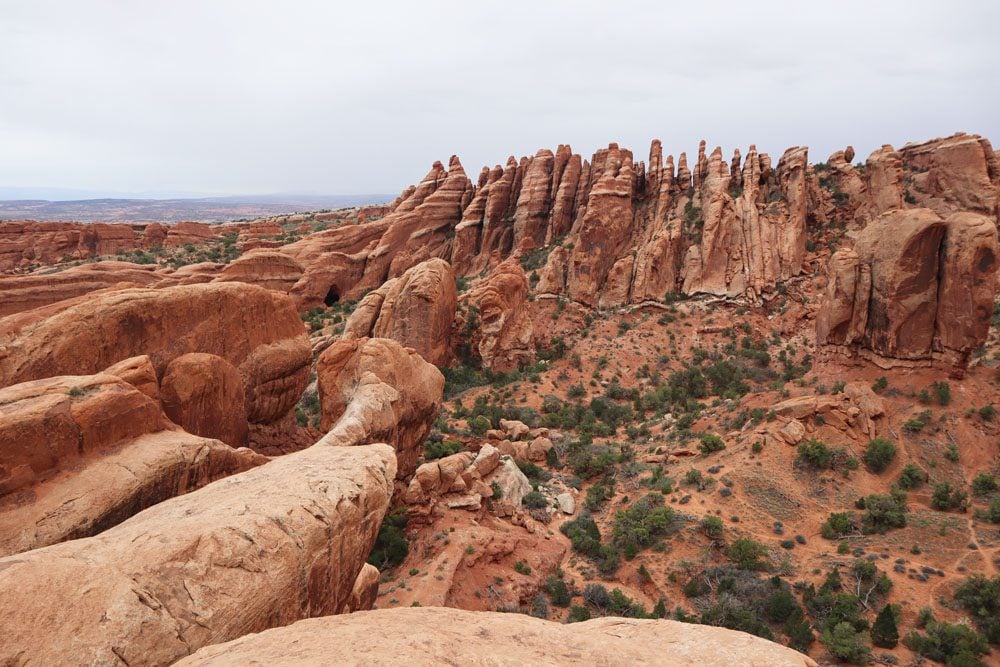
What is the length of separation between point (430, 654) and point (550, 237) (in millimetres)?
51769

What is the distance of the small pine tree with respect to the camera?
49.1 feet

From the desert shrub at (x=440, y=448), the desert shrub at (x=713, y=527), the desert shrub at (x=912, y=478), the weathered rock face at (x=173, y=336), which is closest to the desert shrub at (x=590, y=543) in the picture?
the desert shrub at (x=713, y=527)

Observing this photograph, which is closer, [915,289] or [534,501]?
[534,501]

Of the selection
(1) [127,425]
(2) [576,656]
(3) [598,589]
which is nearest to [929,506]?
(3) [598,589]

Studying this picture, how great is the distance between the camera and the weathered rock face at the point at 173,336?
13023 millimetres

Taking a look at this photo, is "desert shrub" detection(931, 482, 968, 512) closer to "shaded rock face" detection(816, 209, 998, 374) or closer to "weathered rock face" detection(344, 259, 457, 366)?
"shaded rock face" detection(816, 209, 998, 374)

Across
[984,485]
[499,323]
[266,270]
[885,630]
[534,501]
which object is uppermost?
[266,270]

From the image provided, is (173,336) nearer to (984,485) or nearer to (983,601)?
(983,601)

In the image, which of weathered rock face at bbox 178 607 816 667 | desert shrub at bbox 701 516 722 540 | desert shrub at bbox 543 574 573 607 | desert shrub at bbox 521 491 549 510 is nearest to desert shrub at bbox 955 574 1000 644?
desert shrub at bbox 701 516 722 540

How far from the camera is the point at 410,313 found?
34625 millimetres

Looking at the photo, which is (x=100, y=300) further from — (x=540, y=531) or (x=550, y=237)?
(x=550, y=237)

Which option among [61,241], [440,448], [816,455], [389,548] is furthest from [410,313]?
[61,241]

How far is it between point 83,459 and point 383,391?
9.19 metres

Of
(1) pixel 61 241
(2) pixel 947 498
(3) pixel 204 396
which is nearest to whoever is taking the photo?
(3) pixel 204 396
